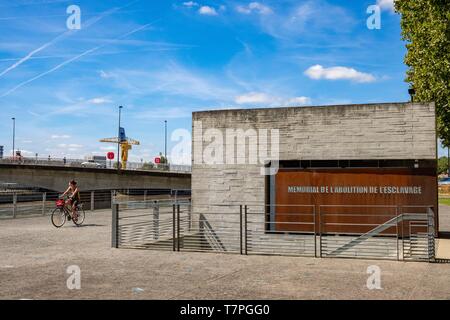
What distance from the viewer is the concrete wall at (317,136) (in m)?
15.3

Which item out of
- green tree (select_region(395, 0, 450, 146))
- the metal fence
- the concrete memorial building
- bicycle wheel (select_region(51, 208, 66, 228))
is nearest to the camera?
the metal fence

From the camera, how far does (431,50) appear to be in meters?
25.8

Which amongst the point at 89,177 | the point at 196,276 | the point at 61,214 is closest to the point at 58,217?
the point at 61,214

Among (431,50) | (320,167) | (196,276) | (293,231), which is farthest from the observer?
(431,50)

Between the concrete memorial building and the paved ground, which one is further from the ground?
the concrete memorial building

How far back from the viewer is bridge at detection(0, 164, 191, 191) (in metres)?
50.6

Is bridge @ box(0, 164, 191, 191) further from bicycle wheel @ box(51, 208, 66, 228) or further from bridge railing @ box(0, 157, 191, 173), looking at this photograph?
bicycle wheel @ box(51, 208, 66, 228)

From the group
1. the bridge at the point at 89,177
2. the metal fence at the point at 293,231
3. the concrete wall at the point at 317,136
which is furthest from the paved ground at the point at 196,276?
the bridge at the point at 89,177

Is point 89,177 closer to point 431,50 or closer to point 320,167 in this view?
point 431,50

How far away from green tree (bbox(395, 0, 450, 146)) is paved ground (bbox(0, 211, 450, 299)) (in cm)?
1777

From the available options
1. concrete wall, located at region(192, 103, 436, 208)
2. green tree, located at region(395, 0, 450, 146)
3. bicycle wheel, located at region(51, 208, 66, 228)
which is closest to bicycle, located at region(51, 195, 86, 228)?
bicycle wheel, located at region(51, 208, 66, 228)

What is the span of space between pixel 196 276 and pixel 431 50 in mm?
21844
